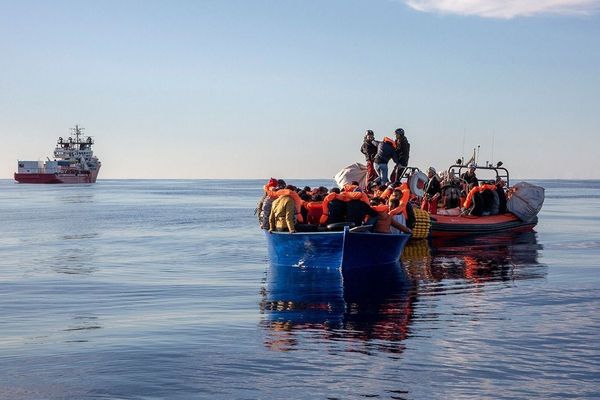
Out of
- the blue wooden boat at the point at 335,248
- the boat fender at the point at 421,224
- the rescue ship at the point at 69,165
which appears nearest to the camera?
the blue wooden boat at the point at 335,248

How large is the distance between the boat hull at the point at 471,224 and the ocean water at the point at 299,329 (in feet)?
14.7

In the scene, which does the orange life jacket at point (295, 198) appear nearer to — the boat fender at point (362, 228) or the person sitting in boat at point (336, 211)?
the person sitting in boat at point (336, 211)

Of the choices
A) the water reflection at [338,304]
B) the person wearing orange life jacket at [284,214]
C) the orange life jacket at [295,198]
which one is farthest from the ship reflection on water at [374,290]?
the orange life jacket at [295,198]

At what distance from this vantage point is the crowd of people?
21.4 meters

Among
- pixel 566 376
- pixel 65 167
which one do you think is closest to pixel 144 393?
pixel 566 376

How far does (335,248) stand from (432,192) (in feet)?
41.1

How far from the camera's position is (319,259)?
70.7 ft

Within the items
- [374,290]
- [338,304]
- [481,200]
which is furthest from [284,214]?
[481,200]

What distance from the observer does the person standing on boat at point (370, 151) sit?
1244 inches

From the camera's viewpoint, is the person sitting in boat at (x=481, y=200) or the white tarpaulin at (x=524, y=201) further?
the white tarpaulin at (x=524, y=201)

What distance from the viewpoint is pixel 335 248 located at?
21.0m

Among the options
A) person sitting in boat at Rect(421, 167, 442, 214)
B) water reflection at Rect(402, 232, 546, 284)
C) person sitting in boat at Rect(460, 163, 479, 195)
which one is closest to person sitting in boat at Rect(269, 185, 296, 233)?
water reflection at Rect(402, 232, 546, 284)

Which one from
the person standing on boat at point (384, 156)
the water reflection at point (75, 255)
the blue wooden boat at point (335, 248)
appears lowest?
the water reflection at point (75, 255)

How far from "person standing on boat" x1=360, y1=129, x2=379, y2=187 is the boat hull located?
2.80m
